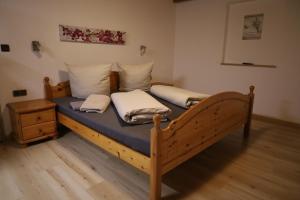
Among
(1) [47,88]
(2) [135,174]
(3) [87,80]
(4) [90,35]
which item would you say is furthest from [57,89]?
(2) [135,174]

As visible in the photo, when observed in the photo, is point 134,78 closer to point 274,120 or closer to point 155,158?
point 155,158

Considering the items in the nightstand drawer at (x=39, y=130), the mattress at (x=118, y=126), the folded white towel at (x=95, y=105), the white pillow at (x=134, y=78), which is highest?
the white pillow at (x=134, y=78)

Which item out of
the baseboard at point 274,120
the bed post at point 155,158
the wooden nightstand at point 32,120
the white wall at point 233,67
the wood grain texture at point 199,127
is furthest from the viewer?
the baseboard at point 274,120

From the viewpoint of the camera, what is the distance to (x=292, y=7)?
3145 millimetres

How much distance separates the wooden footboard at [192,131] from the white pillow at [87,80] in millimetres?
1610

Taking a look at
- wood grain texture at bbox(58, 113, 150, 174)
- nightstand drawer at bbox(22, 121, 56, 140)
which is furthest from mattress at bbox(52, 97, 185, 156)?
nightstand drawer at bbox(22, 121, 56, 140)

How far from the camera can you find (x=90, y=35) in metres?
3.26

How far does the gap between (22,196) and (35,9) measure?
7.38 feet

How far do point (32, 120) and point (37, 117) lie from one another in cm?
6

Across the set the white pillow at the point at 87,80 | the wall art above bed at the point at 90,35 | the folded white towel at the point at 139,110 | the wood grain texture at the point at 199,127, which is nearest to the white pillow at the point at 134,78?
the white pillow at the point at 87,80

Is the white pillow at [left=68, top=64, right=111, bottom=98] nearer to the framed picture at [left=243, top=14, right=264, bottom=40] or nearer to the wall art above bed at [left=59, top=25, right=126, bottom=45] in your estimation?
the wall art above bed at [left=59, top=25, right=126, bottom=45]

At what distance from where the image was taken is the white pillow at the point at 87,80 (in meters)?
2.86

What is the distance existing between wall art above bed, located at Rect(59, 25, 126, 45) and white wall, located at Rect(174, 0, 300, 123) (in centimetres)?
158

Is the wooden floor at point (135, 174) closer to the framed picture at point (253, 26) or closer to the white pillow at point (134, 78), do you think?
the white pillow at point (134, 78)
